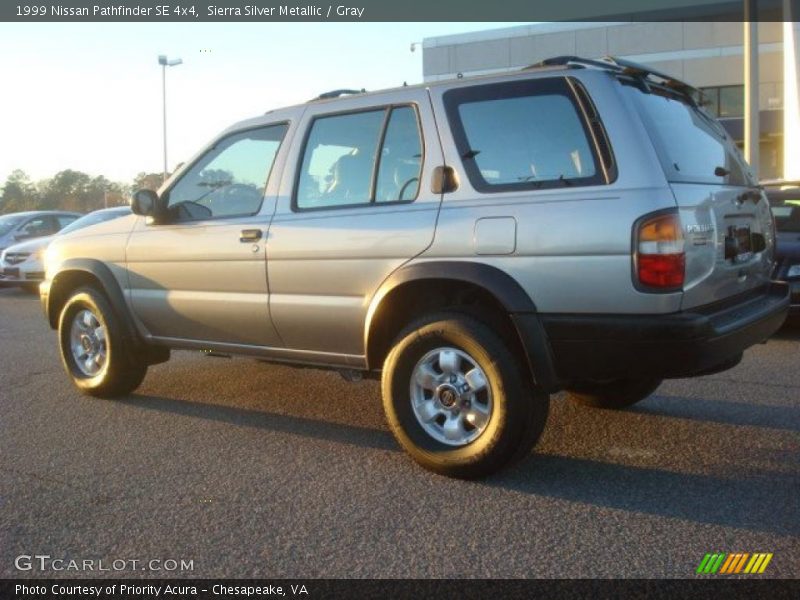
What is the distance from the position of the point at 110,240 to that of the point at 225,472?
2279 millimetres

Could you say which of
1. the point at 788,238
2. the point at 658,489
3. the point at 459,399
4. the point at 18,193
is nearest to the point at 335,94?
the point at 459,399

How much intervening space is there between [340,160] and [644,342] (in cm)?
206

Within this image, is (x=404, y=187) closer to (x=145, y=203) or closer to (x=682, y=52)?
(x=145, y=203)

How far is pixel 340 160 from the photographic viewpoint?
15.8 ft

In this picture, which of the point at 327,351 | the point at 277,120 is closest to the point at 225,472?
the point at 327,351

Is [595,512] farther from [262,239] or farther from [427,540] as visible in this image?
[262,239]

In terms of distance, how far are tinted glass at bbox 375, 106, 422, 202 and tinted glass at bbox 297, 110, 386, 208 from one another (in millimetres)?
73

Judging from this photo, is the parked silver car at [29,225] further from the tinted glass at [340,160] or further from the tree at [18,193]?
the tree at [18,193]

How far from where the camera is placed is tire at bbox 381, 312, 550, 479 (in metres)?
3.97

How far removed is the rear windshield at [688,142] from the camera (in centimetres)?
390

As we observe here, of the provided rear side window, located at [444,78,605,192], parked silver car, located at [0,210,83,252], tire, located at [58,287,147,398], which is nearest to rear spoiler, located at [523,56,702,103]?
rear side window, located at [444,78,605,192]

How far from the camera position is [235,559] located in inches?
128

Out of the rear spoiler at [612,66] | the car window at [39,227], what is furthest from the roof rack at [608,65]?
the car window at [39,227]

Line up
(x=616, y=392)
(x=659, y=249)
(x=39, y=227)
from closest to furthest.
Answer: (x=659, y=249)
(x=616, y=392)
(x=39, y=227)
